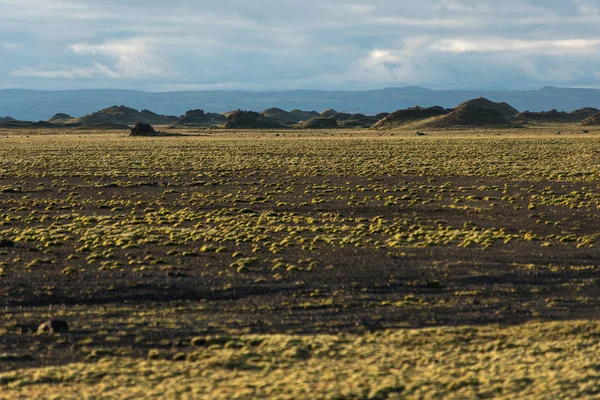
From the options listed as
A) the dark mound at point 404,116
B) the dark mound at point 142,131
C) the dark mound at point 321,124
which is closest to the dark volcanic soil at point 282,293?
the dark mound at point 142,131

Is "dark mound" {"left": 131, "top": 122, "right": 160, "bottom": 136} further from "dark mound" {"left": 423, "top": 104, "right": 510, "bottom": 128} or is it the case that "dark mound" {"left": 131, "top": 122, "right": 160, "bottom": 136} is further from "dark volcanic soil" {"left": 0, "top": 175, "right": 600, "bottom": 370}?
"dark volcanic soil" {"left": 0, "top": 175, "right": 600, "bottom": 370}

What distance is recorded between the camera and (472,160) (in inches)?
2692

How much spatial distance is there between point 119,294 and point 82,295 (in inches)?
36.3

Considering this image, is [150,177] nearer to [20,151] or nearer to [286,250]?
[286,250]

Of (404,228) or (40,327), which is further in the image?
(404,228)

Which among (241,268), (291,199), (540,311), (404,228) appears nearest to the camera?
(540,311)

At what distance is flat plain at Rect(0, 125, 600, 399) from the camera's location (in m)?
14.3

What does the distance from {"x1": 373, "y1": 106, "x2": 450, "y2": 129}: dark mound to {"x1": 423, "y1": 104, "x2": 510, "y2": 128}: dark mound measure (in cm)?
921

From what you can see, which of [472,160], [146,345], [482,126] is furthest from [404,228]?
[482,126]

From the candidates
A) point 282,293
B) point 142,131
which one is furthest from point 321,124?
point 282,293

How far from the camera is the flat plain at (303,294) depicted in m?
14.3

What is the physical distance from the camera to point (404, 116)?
18562 cm

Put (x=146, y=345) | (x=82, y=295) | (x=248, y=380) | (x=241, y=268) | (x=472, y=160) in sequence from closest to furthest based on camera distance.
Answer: (x=248, y=380) → (x=146, y=345) → (x=82, y=295) → (x=241, y=268) → (x=472, y=160)

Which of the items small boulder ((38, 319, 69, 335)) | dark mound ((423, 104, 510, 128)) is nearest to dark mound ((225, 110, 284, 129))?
Result: dark mound ((423, 104, 510, 128))
